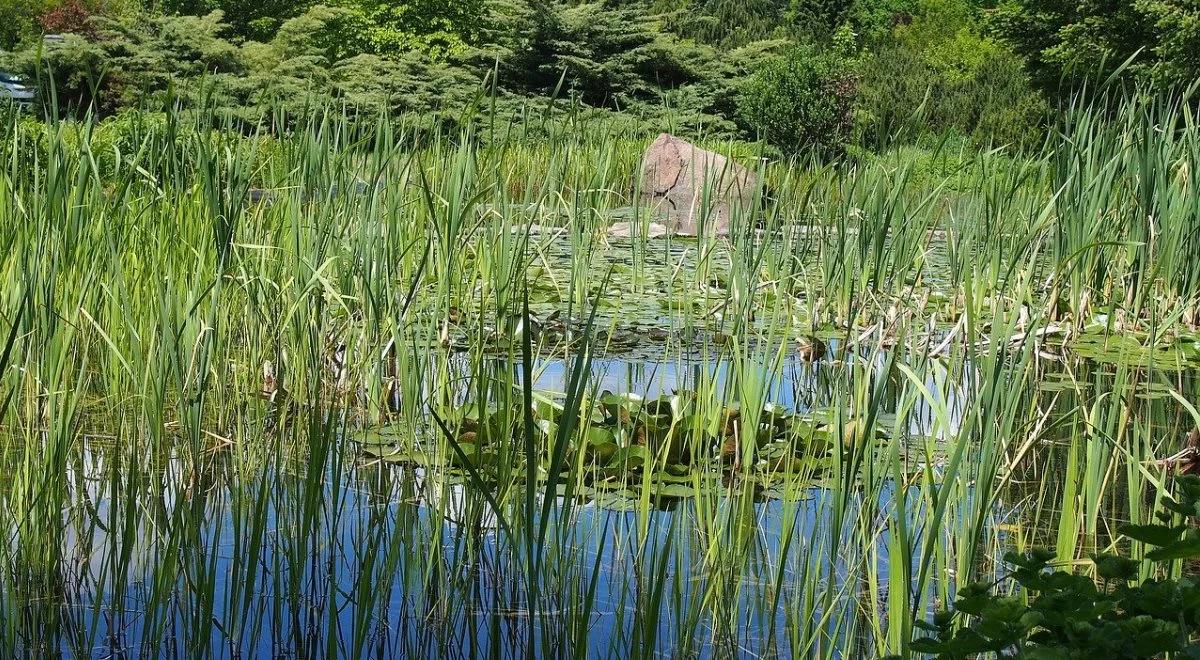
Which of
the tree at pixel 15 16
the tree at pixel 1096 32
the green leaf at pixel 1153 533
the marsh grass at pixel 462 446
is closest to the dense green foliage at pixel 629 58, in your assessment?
the tree at pixel 1096 32

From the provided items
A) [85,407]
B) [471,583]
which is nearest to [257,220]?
[85,407]

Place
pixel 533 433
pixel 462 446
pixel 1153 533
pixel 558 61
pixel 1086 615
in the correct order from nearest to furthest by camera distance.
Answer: pixel 1086 615
pixel 1153 533
pixel 533 433
pixel 462 446
pixel 558 61

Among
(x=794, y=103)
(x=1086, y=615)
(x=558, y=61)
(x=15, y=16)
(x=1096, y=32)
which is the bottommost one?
(x=1086, y=615)

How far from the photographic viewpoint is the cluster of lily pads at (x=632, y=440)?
2.38 m

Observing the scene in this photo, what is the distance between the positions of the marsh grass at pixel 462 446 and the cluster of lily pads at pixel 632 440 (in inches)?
0.8

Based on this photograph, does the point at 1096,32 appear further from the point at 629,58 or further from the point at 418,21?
the point at 418,21

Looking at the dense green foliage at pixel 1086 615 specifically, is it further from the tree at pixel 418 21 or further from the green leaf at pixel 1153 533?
the tree at pixel 418 21

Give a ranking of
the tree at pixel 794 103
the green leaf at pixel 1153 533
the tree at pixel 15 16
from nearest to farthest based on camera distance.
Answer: the green leaf at pixel 1153 533
the tree at pixel 794 103
the tree at pixel 15 16

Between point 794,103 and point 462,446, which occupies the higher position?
point 794,103

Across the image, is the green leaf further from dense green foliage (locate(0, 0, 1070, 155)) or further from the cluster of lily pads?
dense green foliage (locate(0, 0, 1070, 155))

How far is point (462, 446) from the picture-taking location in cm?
268

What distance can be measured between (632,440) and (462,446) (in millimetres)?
Answer: 385

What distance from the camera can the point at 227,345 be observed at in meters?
2.95

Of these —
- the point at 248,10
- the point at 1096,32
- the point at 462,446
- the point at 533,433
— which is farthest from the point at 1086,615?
the point at 248,10
